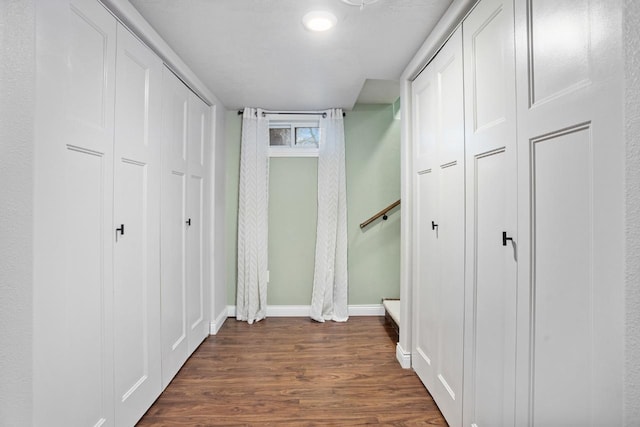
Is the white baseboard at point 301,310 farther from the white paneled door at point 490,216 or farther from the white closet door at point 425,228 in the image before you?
the white paneled door at point 490,216

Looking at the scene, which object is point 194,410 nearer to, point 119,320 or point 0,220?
point 119,320

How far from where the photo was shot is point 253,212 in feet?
10.5

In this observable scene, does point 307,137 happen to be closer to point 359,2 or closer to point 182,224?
point 182,224

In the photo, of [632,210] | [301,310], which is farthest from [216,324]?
[632,210]

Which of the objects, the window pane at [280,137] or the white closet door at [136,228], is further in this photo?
the window pane at [280,137]

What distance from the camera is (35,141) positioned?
1.00 meters

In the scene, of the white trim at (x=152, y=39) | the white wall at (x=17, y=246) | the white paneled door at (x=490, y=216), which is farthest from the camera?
the white trim at (x=152, y=39)

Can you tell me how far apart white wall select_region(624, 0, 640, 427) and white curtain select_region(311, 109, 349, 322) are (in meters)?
2.59

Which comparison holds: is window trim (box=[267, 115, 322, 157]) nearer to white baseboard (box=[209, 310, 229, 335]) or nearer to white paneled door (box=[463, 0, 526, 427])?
white baseboard (box=[209, 310, 229, 335])

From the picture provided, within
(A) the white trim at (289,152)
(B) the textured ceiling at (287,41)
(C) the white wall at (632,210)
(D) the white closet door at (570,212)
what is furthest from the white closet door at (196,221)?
(C) the white wall at (632,210)

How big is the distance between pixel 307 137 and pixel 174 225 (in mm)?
1752

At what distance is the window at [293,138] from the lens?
3.34m

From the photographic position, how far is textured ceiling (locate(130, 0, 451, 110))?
155cm

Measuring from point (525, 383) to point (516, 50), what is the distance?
3.79ft
